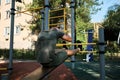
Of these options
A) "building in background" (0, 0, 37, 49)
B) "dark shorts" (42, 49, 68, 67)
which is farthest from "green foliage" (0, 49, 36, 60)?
"dark shorts" (42, 49, 68, 67)

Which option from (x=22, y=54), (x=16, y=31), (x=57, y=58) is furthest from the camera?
(x=16, y=31)

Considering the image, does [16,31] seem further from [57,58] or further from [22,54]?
[57,58]

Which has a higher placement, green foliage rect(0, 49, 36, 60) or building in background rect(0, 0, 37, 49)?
building in background rect(0, 0, 37, 49)

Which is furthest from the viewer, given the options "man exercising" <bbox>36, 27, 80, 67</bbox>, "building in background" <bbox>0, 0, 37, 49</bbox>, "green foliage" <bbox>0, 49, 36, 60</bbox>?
"building in background" <bbox>0, 0, 37, 49</bbox>

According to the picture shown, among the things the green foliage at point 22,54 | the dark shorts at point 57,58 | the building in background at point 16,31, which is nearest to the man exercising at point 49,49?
the dark shorts at point 57,58

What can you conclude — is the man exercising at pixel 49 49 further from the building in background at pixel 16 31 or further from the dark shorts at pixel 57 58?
the building in background at pixel 16 31

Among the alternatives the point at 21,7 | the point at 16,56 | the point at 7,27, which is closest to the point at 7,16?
the point at 7,27

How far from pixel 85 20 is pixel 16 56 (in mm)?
7978

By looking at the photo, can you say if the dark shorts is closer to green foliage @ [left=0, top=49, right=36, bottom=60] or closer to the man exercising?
the man exercising

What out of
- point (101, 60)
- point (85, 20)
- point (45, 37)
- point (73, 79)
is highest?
point (85, 20)

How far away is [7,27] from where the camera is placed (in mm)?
41156

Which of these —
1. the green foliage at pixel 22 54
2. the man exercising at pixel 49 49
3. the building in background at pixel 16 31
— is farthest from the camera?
the building in background at pixel 16 31

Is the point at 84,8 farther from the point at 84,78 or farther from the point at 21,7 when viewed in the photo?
the point at 84,78

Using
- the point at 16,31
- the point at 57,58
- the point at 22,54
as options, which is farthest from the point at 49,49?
the point at 16,31
